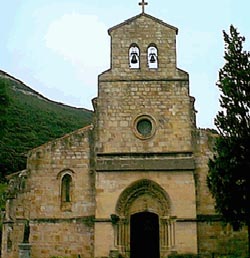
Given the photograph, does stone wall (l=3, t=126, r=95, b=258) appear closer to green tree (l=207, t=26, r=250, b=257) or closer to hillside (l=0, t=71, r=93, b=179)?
green tree (l=207, t=26, r=250, b=257)

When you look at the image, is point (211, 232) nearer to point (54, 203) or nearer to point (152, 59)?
point (54, 203)

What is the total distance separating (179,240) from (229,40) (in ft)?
28.4

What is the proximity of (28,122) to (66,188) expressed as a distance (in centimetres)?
4298

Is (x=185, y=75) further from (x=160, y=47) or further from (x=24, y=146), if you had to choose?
(x=24, y=146)

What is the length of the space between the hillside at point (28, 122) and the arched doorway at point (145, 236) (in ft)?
51.7

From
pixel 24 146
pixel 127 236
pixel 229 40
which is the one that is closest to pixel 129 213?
pixel 127 236

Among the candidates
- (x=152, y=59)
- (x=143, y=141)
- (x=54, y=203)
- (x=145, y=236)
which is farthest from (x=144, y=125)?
(x=54, y=203)

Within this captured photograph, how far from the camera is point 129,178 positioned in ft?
76.1

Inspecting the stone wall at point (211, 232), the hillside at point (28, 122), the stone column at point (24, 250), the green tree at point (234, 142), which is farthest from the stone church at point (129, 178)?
the hillside at point (28, 122)

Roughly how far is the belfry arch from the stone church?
0.04 meters

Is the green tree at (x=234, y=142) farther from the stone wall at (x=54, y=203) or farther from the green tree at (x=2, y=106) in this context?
the green tree at (x=2, y=106)

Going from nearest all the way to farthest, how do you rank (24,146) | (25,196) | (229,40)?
(229,40)
(25,196)
(24,146)

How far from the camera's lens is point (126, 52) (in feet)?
81.5

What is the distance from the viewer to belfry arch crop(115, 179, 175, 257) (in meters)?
22.7
